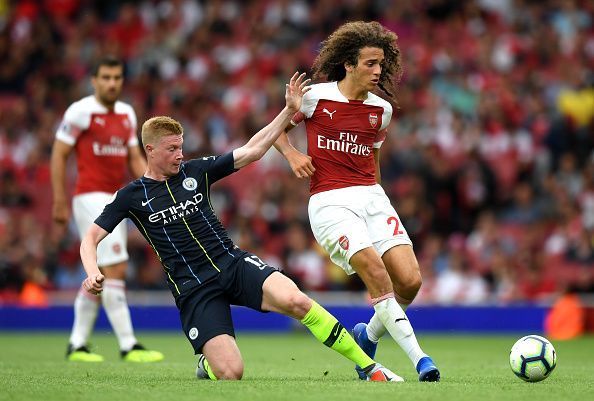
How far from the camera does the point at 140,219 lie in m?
8.12

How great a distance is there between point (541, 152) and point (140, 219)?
38.3 ft

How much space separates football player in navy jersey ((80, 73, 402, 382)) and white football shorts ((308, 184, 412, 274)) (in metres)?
0.54

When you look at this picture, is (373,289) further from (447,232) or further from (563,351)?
(447,232)

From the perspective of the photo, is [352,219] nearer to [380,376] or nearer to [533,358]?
[380,376]

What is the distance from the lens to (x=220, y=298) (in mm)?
8117

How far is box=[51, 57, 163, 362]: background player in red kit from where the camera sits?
35.4 feet

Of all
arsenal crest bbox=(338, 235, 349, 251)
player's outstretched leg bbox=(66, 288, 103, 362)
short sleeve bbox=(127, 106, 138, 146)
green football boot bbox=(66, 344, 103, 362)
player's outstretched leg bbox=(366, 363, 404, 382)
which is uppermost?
short sleeve bbox=(127, 106, 138, 146)

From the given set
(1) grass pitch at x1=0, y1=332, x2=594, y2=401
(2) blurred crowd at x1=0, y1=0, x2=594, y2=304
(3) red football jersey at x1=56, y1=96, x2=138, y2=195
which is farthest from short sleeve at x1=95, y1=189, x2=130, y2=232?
(2) blurred crowd at x1=0, y1=0, x2=594, y2=304

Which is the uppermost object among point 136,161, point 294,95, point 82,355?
point 294,95

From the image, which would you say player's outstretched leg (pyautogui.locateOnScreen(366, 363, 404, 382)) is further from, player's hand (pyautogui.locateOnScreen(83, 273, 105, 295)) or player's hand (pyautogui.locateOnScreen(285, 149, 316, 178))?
player's hand (pyautogui.locateOnScreen(83, 273, 105, 295))

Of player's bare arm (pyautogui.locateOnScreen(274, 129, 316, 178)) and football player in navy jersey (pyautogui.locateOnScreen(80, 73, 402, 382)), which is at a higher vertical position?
player's bare arm (pyautogui.locateOnScreen(274, 129, 316, 178))

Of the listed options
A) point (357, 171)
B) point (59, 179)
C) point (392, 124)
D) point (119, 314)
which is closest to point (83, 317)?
point (119, 314)

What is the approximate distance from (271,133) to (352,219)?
2.86ft

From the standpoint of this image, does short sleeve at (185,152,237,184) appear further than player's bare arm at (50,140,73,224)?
No
